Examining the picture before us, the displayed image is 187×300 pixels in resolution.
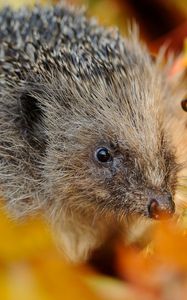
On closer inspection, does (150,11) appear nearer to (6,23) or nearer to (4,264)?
(6,23)

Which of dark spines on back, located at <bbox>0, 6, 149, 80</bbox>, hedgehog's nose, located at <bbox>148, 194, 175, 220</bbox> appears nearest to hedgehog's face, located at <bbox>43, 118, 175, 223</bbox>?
hedgehog's nose, located at <bbox>148, 194, 175, 220</bbox>

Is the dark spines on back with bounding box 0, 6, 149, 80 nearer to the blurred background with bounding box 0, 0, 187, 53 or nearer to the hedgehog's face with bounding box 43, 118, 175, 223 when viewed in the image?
the hedgehog's face with bounding box 43, 118, 175, 223

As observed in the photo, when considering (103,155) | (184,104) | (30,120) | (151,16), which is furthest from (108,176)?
(151,16)

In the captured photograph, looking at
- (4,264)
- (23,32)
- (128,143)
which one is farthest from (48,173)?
(4,264)

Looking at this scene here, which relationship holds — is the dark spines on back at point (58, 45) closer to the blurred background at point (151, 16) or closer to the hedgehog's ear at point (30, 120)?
the hedgehog's ear at point (30, 120)

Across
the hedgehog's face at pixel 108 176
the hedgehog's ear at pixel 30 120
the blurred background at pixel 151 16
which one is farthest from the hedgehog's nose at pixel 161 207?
the blurred background at pixel 151 16

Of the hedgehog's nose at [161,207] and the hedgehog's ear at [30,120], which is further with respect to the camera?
the hedgehog's ear at [30,120]
